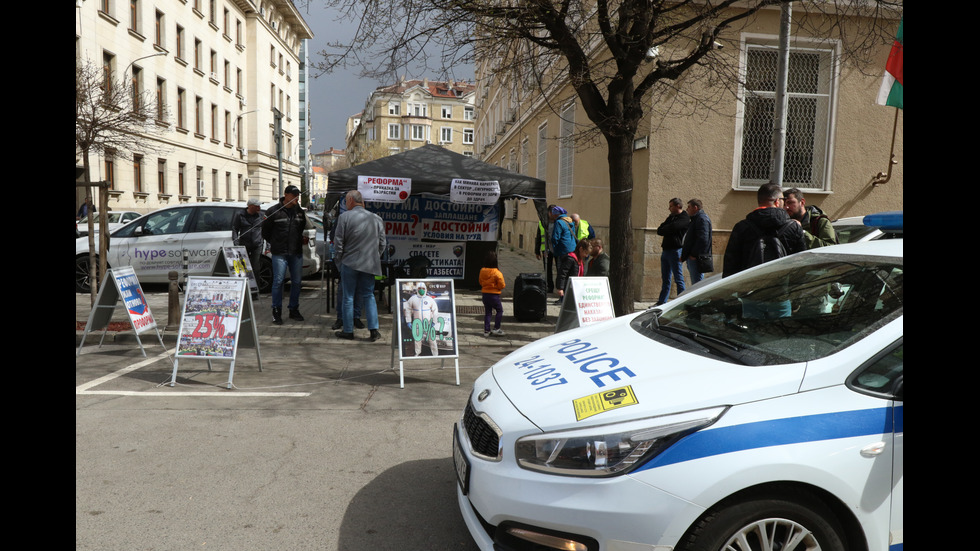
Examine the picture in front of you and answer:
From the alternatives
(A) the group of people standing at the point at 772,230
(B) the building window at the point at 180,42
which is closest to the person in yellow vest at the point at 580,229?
(A) the group of people standing at the point at 772,230

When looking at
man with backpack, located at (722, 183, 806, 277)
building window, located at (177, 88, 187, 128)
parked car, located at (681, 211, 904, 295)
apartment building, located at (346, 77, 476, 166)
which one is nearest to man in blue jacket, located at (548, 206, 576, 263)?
parked car, located at (681, 211, 904, 295)

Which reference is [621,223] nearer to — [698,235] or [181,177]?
[698,235]

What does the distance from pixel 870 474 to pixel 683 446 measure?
0.67 meters

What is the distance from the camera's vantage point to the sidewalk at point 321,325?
8469 millimetres

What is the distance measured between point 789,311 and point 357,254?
5869 millimetres

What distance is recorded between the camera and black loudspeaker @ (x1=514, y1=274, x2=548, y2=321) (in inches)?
390

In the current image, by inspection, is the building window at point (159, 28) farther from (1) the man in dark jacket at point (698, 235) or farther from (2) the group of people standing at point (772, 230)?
(2) the group of people standing at point (772, 230)

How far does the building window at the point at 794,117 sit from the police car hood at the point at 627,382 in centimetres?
1005

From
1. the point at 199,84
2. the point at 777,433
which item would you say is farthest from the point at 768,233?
the point at 199,84

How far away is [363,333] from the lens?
9023 millimetres

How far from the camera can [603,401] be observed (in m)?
2.68
